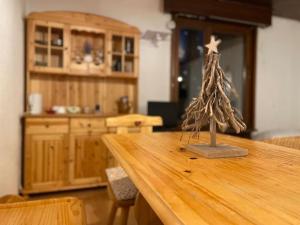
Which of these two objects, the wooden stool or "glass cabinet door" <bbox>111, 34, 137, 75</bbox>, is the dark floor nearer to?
the wooden stool

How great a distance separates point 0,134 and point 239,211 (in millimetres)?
1776

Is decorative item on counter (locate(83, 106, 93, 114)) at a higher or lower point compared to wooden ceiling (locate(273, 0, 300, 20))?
lower

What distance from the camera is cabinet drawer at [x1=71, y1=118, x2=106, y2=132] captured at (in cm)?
288

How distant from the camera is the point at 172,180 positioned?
0.78 m

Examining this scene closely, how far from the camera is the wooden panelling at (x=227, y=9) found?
12.1 ft

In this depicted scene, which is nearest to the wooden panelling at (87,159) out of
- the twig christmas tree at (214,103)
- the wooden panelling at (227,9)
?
the twig christmas tree at (214,103)

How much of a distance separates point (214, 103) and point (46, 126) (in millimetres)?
2114

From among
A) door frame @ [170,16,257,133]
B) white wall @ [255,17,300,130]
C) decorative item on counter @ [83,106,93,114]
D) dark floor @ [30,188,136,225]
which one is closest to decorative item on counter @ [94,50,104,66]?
decorative item on counter @ [83,106,93,114]

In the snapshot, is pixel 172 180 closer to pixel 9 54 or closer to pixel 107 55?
pixel 9 54

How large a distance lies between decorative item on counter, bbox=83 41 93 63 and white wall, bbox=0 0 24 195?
789 mm

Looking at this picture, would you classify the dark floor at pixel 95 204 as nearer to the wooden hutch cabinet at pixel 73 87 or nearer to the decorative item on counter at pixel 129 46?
the wooden hutch cabinet at pixel 73 87

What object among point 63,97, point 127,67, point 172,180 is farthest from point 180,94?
point 172,180

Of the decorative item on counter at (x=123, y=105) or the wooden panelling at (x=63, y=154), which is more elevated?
the decorative item on counter at (x=123, y=105)

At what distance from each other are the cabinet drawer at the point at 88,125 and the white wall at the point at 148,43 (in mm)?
815
